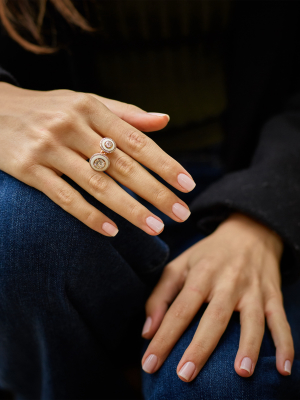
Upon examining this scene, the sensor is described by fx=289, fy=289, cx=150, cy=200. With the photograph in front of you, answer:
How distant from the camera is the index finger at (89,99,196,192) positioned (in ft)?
1.55

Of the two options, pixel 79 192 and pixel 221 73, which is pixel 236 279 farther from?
pixel 221 73

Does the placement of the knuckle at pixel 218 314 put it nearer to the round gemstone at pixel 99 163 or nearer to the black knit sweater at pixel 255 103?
the black knit sweater at pixel 255 103

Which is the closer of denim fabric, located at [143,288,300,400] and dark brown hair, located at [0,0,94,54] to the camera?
denim fabric, located at [143,288,300,400]

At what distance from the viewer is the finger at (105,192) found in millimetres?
465

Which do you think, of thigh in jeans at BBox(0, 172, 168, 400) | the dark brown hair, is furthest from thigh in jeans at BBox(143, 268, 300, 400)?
the dark brown hair

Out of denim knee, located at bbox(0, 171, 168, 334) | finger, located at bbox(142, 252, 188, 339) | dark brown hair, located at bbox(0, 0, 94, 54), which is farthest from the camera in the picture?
dark brown hair, located at bbox(0, 0, 94, 54)

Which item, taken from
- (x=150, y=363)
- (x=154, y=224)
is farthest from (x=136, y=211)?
(x=150, y=363)

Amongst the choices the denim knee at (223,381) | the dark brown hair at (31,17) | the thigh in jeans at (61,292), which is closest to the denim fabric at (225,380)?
the denim knee at (223,381)

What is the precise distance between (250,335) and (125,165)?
352 mm

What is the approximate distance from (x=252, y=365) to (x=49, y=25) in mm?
936

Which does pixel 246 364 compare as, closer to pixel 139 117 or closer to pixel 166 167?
pixel 166 167

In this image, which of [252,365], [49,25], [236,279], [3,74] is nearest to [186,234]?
[236,279]

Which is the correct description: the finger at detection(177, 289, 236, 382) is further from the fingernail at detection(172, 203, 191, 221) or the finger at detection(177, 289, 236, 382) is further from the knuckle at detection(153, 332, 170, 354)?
the fingernail at detection(172, 203, 191, 221)

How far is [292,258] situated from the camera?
0.65m
